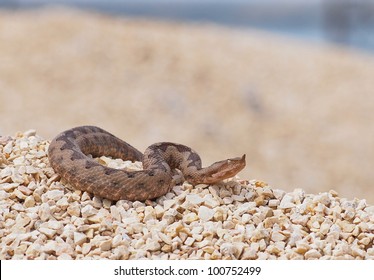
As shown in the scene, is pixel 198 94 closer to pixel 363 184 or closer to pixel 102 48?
pixel 102 48

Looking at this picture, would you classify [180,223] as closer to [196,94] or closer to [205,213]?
[205,213]

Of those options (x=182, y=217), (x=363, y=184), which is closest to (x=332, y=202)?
(x=182, y=217)

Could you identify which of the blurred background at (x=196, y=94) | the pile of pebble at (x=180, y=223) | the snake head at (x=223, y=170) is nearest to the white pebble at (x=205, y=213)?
the pile of pebble at (x=180, y=223)

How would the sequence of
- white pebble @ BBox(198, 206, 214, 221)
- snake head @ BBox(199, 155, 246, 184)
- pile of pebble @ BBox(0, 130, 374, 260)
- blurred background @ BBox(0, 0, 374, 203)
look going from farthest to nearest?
blurred background @ BBox(0, 0, 374, 203)
snake head @ BBox(199, 155, 246, 184)
white pebble @ BBox(198, 206, 214, 221)
pile of pebble @ BBox(0, 130, 374, 260)

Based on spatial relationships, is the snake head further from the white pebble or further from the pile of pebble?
the white pebble

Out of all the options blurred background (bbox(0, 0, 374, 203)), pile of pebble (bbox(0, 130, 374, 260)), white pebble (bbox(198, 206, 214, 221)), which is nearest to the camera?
pile of pebble (bbox(0, 130, 374, 260))

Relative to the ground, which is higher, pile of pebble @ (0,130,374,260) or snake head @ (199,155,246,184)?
snake head @ (199,155,246,184)

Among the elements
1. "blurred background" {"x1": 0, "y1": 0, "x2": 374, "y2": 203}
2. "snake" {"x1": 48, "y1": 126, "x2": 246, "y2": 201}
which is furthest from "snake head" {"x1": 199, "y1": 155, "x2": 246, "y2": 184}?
"blurred background" {"x1": 0, "y1": 0, "x2": 374, "y2": 203}
